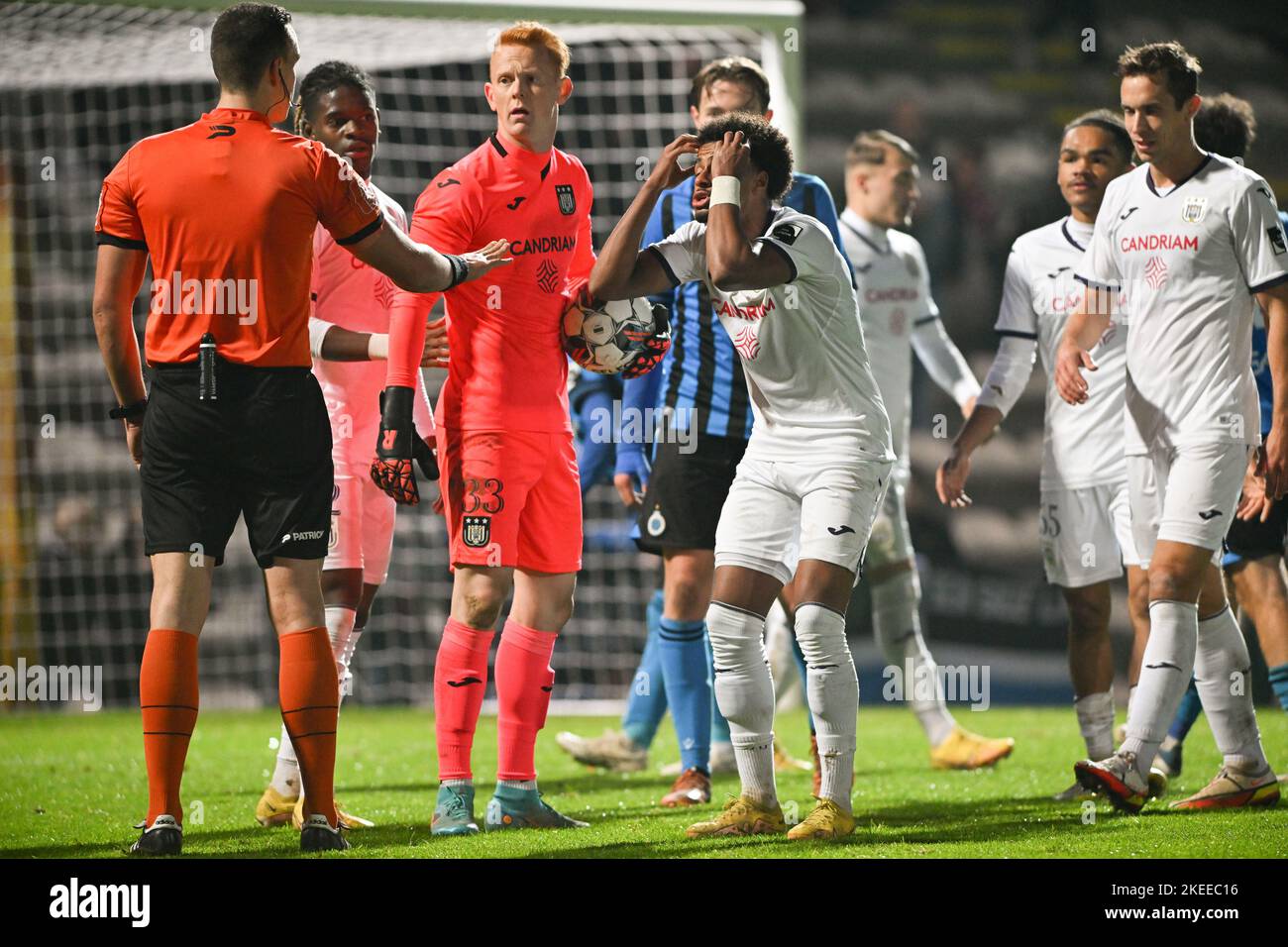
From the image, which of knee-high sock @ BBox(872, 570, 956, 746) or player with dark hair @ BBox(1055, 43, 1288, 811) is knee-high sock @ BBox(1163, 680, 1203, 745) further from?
player with dark hair @ BBox(1055, 43, 1288, 811)

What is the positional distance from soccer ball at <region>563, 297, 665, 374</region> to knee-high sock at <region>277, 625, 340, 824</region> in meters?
1.15

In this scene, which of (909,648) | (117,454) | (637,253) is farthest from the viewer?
(117,454)

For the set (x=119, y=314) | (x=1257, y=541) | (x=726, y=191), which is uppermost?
(x=726, y=191)

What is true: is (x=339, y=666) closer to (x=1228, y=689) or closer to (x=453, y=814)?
(x=453, y=814)

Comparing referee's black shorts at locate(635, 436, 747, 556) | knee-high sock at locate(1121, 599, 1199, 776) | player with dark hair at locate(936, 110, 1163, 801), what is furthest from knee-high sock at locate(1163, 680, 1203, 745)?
referee's black shorts at locate(635, 436, 747, 556)

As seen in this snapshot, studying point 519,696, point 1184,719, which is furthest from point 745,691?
point 1184,719

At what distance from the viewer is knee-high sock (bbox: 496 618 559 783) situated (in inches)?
177

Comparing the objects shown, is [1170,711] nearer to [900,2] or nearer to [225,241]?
[225,241]

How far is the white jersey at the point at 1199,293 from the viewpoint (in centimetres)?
463

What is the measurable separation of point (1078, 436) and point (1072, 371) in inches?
25.3

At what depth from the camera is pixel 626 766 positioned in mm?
6160

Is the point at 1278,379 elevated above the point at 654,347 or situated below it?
below

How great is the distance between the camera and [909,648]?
6.30 metres
